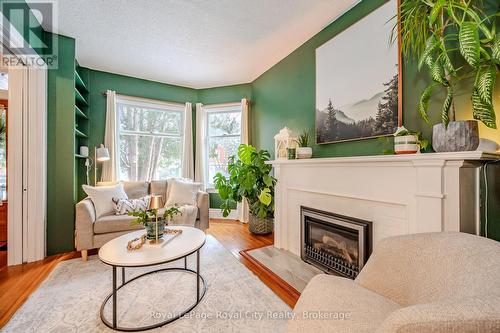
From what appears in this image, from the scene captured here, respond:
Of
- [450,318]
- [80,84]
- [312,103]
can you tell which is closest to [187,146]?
[80,84]

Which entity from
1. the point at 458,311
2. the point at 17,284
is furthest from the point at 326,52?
the point at 17,284

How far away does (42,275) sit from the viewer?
6.62 feet

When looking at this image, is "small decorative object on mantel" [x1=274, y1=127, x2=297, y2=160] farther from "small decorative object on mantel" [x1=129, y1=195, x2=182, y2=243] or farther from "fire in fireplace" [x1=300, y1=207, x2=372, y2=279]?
"small decorative object on mantel" [x1=129, y1=195, x2=182, y2=243]

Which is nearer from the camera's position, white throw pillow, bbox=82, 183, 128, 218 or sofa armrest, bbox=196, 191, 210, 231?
white throw pillow, bbox=82, 183, 128, 218

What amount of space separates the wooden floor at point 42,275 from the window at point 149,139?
162cm

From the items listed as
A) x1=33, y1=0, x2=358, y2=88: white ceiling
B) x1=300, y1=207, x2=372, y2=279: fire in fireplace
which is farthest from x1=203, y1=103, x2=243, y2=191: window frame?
x1=300, y1=207, x2=372, y2=279: fire in fireplace

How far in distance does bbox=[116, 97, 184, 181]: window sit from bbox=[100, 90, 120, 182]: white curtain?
6.1 inches

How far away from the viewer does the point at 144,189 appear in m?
3.21

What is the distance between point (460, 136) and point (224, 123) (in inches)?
139

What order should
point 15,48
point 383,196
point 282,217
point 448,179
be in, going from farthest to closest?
point 282,217, point 15,48, point 383,196, point 448,179

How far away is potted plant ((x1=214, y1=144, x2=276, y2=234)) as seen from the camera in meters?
3.02

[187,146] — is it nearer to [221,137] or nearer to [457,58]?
[221,137]

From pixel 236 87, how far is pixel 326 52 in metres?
2.11

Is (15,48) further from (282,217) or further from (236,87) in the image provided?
(282,217)
